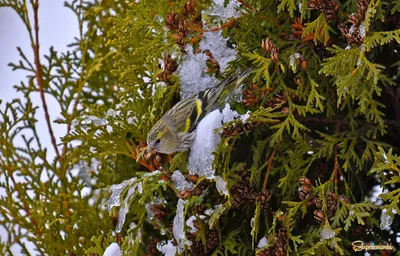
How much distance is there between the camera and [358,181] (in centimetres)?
168

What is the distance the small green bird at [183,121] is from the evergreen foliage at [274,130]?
0.05 metres

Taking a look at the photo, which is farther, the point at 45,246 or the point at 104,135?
the point at 45,246

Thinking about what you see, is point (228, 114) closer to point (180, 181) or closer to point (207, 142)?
point (207, 142)

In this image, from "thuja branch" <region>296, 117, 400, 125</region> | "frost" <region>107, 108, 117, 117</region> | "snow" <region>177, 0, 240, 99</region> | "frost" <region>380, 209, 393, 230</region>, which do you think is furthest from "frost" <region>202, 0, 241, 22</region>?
"frost" <region>380, 209, 393, 230</region>

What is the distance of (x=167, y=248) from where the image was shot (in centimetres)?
178

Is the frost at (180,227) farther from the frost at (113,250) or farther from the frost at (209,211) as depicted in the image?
the frost at (113,250)

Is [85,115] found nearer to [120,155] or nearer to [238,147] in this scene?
[120,155]

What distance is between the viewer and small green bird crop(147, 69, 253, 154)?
5.72 ft

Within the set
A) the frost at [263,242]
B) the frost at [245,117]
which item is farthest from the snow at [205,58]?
the frost at [263,242]

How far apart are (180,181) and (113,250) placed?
298 mm

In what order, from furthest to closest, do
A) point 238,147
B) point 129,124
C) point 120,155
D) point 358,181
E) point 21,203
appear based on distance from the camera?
1. point 21,203
2. point 120,155
3. point 129,124
4. point 238,147
5. point 358,181

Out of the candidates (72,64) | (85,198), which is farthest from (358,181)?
(72,64)

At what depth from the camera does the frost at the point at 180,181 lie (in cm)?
173

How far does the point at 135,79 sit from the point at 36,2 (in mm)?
755
